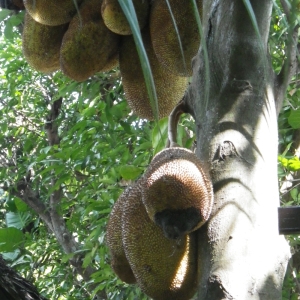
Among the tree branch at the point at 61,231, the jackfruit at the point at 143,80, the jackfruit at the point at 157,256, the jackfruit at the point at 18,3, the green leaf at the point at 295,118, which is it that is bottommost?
the tree branch at the point at 61,231

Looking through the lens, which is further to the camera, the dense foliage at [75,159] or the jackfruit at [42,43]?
the dense foliage at [75,159]

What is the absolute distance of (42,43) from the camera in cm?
114

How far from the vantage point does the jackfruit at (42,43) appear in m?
1.13

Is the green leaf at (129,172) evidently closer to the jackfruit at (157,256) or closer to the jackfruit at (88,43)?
the jackfruit at (88,43)

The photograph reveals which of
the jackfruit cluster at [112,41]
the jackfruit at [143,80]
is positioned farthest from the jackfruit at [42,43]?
the jackfruit at [143,80]

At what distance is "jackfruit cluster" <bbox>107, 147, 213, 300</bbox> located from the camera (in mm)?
703

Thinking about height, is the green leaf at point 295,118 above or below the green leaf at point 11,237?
above

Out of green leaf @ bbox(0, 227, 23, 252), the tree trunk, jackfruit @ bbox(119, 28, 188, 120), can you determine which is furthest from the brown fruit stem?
green leaf @ bbox(0, 227, 23, 252)

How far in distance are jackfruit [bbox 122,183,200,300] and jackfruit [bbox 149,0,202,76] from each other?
0.25m

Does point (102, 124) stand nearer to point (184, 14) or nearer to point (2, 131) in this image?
point (2, 131)

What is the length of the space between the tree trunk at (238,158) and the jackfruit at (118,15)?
19 cm

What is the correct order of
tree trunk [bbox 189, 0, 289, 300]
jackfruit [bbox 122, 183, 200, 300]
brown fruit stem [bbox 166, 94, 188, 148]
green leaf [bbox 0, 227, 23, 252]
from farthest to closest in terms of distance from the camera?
green leaf [bbox 0, 227, 23, 252], brown fruit stem [bbox 166, 94, 188, 148], jackfruit [bbox 122, 183, 200, 300], tree trunk [bbox 189, 0, 289, 300]

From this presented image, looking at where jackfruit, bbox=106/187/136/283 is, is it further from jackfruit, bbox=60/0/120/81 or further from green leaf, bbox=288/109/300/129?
green leaf, bbox=288/109/300/129

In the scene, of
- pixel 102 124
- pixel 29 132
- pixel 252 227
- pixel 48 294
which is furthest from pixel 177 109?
pixel 29 132
